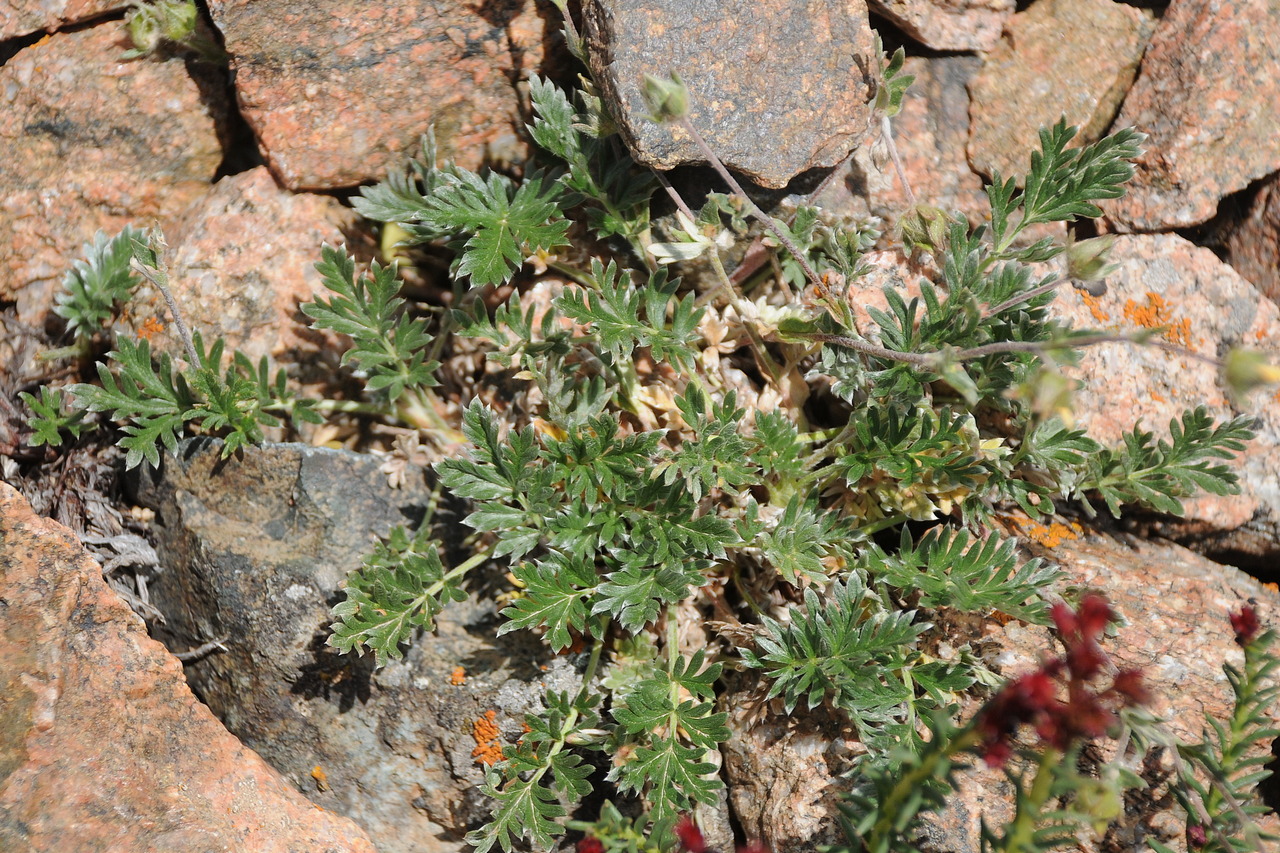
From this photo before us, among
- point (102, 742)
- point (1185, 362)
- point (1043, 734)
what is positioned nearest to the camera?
point (1043, 734)

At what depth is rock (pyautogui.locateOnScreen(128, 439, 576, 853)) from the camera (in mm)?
3707

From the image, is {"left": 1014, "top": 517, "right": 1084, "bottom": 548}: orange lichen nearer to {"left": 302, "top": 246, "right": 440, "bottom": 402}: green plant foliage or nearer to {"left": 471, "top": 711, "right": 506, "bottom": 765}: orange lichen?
{"left": 471, "top": 711, "right": 506, "bottom": 765}: orange lichen

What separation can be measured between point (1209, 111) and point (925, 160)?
121 cm

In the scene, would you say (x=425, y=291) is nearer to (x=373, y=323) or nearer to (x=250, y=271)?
(x=373, y=323)

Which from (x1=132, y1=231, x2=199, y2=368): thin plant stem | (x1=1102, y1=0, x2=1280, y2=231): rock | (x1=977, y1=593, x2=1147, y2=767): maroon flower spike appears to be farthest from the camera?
(x1=1102, y1=0, x2=1280, y2=231): rock

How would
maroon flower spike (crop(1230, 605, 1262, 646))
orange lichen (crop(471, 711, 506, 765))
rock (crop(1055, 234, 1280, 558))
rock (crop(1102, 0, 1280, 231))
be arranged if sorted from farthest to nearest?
rock (crop(1102, 0, 1280, 231)) < rock (crop(1055, 234, 1280, 558)) < orange lichen (crop(471, 711, 506, 765)) < maroon flower spike (crop(1230, 605, 1262, 646))

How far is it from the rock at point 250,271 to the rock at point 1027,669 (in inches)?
103

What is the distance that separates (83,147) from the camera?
426 centimetres

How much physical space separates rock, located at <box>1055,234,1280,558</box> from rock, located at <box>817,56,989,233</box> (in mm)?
692

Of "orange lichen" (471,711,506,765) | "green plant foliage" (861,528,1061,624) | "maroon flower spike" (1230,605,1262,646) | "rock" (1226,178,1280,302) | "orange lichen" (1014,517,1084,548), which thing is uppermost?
"rock" (1226,178,1280,302)

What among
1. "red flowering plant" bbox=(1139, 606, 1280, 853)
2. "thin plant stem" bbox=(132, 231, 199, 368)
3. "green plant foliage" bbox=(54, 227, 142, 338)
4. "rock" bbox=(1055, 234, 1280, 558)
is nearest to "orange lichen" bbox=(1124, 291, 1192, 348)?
"rock" bbox=(1055, 234, 1280, 558)

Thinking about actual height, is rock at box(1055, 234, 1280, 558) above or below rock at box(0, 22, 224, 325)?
below

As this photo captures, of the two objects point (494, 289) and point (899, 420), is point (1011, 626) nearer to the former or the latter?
point (899, 420)

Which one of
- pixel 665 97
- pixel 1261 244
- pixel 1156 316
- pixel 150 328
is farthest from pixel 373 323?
pixel 1261 244
